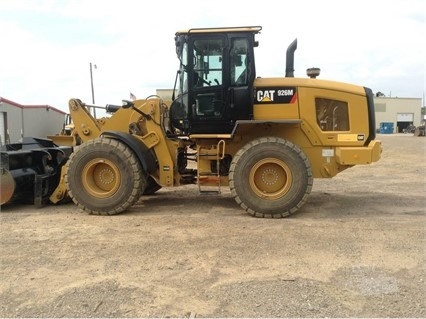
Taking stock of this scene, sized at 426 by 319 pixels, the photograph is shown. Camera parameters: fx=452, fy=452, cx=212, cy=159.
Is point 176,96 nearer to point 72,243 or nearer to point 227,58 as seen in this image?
point 227,58

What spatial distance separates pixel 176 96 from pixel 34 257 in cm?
372

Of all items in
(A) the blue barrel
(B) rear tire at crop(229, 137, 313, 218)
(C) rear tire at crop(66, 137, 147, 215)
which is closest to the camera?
(B) rear tire at crop(229, 137, 313, 218)

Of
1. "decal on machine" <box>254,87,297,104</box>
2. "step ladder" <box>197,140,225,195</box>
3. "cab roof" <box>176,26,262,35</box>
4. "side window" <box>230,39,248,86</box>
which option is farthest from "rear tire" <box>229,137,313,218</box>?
"cab roof" <box>176,26,262,35</box>

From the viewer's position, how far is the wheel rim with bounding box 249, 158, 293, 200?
6.81m

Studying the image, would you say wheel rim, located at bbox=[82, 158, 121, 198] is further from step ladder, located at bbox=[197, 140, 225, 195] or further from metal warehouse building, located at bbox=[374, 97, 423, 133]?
metal warehouse building, located at bbox=[374, 97, 423, 133]

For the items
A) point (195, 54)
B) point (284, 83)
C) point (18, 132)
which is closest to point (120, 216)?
point (195, 54)

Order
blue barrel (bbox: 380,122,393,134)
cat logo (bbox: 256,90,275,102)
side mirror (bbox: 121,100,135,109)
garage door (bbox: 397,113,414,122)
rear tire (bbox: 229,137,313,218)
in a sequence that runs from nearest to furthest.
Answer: rear tire (bbox: 229,137,313,218)
cat logo (bbox: 256,90,275,102)
side mirror (bbox: 121,100,135,109)
blue barrel (bbox: 380,122,393,134)
garage door (bbox: 397,113,414,122)

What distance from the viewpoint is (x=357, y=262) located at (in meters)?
4.66

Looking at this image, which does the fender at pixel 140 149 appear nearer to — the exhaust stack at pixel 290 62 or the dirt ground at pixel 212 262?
the dirt ground at pixel 212 262

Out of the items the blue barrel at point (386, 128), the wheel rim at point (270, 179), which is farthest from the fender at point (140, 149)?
the blue barrel at point (386, 128)

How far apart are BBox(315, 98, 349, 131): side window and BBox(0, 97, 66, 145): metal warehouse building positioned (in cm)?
1729

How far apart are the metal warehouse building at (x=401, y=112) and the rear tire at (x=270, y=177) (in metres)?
72.2

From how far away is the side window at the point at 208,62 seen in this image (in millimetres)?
7160

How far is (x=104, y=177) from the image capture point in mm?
7215
